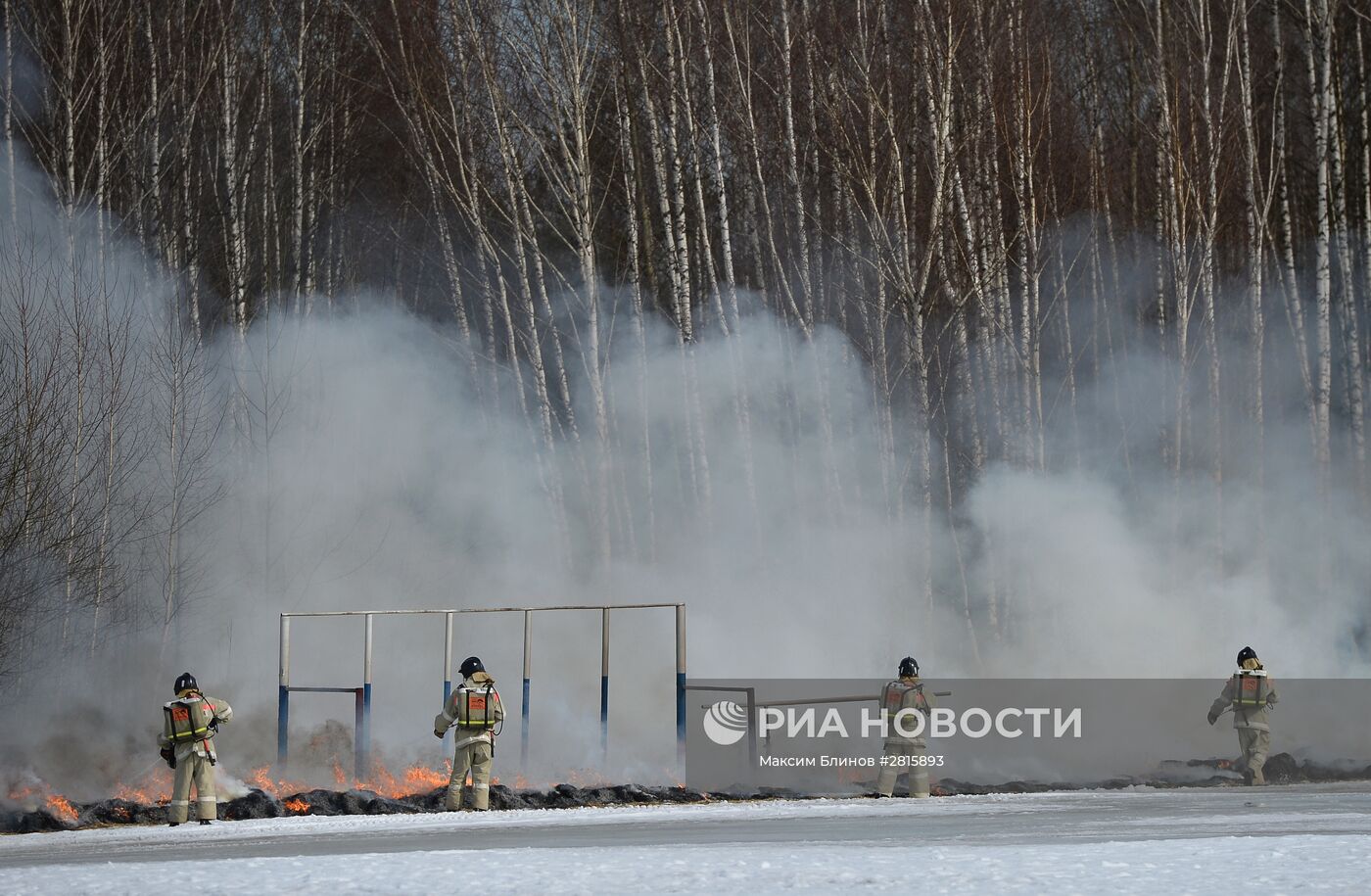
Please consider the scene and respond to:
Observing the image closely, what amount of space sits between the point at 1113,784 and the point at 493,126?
A: 15.4m

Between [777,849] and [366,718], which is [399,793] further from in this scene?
[777,849]

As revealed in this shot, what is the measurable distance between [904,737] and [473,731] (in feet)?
13.9

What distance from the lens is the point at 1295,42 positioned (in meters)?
30.2

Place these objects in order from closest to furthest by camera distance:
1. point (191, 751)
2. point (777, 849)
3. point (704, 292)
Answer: point (777, 849), point (191, 751), point (704, 292)

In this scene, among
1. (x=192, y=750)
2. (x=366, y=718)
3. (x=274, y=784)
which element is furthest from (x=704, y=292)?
(x=192, y=750)

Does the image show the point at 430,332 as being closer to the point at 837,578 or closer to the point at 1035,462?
the point at 837,578

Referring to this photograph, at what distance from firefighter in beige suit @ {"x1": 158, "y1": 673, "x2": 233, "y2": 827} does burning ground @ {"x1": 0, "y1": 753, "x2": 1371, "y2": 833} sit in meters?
0.54

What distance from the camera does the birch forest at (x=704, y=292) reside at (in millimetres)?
23609

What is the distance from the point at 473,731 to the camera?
14.8 m

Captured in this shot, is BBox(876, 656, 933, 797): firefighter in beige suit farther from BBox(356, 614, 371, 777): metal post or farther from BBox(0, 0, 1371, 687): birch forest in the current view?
BBox(0, 0, 1371, 687): birch forest

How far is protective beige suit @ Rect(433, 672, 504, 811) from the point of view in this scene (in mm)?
14844

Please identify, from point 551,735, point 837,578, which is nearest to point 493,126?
point 837,578

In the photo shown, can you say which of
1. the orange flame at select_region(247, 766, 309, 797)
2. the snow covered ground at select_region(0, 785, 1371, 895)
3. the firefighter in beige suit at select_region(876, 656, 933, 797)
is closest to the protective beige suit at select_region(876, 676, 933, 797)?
the firefighter in beige suit at select_region(876, 656, 933, 797)

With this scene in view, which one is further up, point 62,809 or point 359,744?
point 359,744
